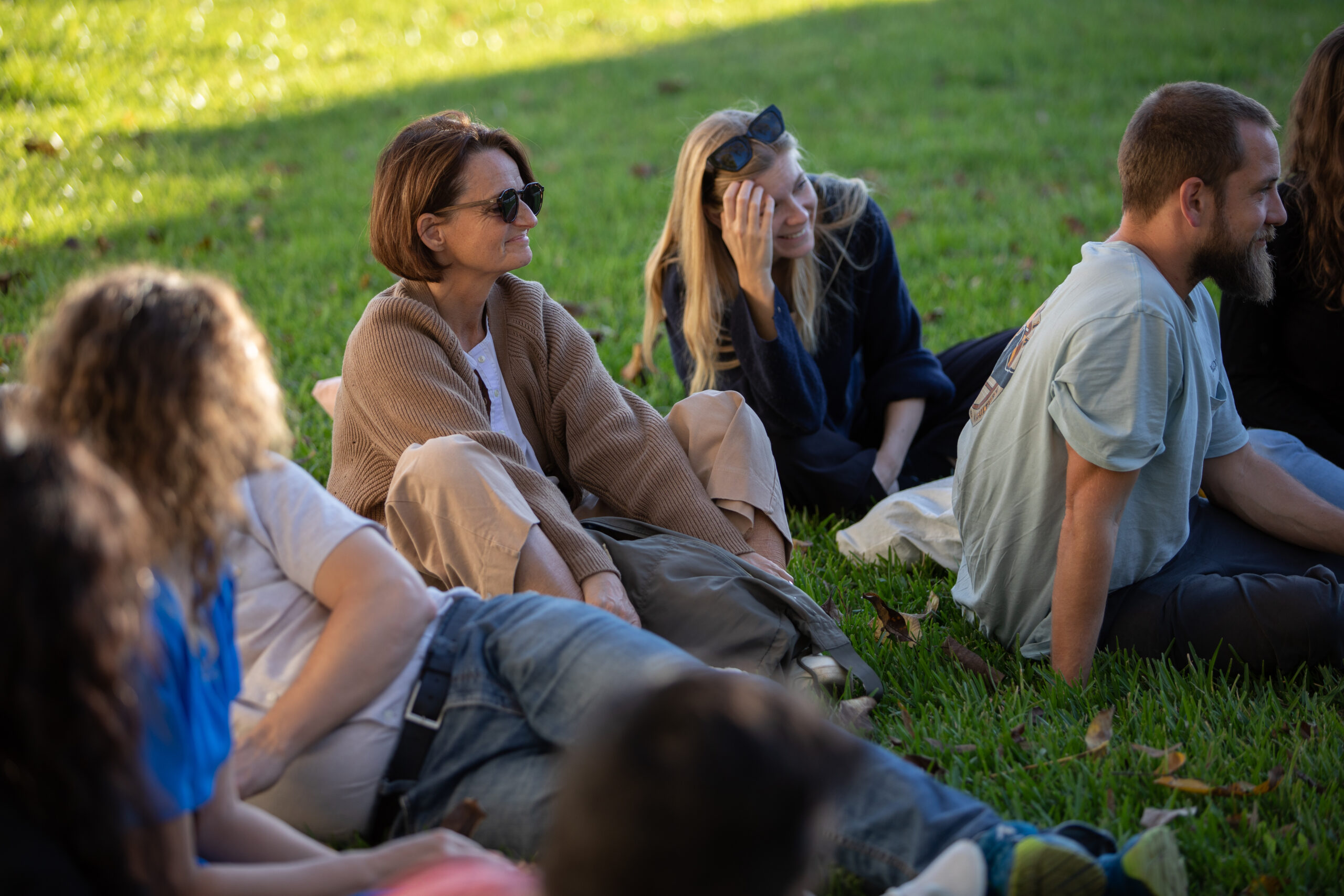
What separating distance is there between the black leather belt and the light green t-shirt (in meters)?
1.68

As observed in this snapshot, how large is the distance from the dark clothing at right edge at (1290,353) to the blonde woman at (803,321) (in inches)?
38.8

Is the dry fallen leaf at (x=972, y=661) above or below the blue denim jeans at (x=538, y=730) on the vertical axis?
below

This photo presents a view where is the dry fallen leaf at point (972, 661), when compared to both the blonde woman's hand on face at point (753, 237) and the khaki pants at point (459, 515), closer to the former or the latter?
the khaki pants at point (459, 515)

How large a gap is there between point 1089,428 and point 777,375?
1.57 meters

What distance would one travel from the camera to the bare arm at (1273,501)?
3.19 meters

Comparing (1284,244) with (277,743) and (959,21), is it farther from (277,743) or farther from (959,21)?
(959,21)

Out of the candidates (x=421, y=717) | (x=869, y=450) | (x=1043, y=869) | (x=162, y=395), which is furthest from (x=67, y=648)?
(x=869, y=450)

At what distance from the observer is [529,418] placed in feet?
11.9

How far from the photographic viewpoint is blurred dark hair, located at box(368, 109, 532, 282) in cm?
335

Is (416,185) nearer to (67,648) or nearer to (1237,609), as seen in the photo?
(67,648)

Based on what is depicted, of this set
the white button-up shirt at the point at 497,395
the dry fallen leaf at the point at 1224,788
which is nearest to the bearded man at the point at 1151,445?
the dry fallen leaf at the point at 1224,788

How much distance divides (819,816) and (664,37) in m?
13.0

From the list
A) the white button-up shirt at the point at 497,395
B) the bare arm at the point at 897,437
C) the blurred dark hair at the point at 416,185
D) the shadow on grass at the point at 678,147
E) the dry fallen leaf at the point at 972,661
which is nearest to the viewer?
the dry fallen leaf at the point at 972,661

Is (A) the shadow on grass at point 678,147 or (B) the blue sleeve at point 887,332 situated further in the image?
(A) the shadow on grass at point 678,147
